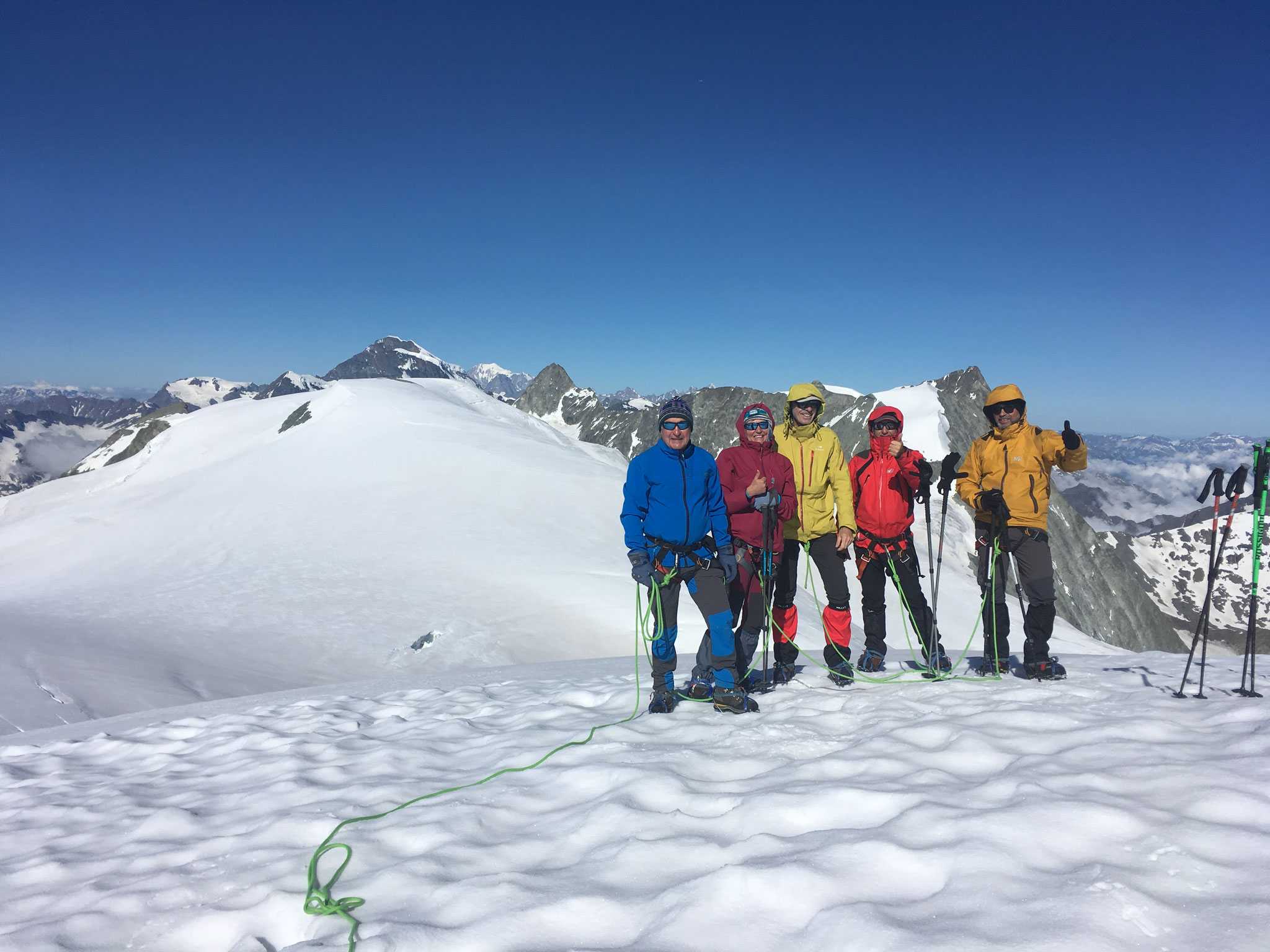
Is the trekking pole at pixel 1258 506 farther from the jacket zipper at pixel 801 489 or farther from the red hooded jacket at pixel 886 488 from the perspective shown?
the jacket zipper at pixel 801 489

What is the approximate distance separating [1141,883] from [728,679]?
358 cm

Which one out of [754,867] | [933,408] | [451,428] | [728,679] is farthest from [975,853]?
[933,408]

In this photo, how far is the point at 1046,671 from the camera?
6477 millimetres

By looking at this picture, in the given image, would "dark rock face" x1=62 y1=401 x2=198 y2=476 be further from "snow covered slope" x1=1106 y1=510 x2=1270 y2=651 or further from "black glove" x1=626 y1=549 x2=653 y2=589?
"snow covered slope" x1=1106 y1=510 x2=1270 y2=651

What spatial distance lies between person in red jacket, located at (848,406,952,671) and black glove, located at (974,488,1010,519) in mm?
596

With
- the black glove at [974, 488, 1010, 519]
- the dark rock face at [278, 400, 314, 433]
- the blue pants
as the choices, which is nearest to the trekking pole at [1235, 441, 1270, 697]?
the black glove at [974, 488, 1010, 519]

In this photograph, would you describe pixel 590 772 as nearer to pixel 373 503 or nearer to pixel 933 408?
pixel 373 503

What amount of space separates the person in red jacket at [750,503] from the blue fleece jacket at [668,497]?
1.35ft

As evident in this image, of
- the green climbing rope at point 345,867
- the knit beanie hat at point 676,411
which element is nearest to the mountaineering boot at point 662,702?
the green climbing rope at point 345,867

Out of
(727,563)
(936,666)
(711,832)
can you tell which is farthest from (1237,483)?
(711,832)

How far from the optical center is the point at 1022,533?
21.6 feet

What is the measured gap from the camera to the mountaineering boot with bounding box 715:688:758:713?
19.8 feet

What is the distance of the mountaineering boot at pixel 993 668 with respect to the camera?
677cm

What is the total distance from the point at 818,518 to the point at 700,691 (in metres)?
2.21
